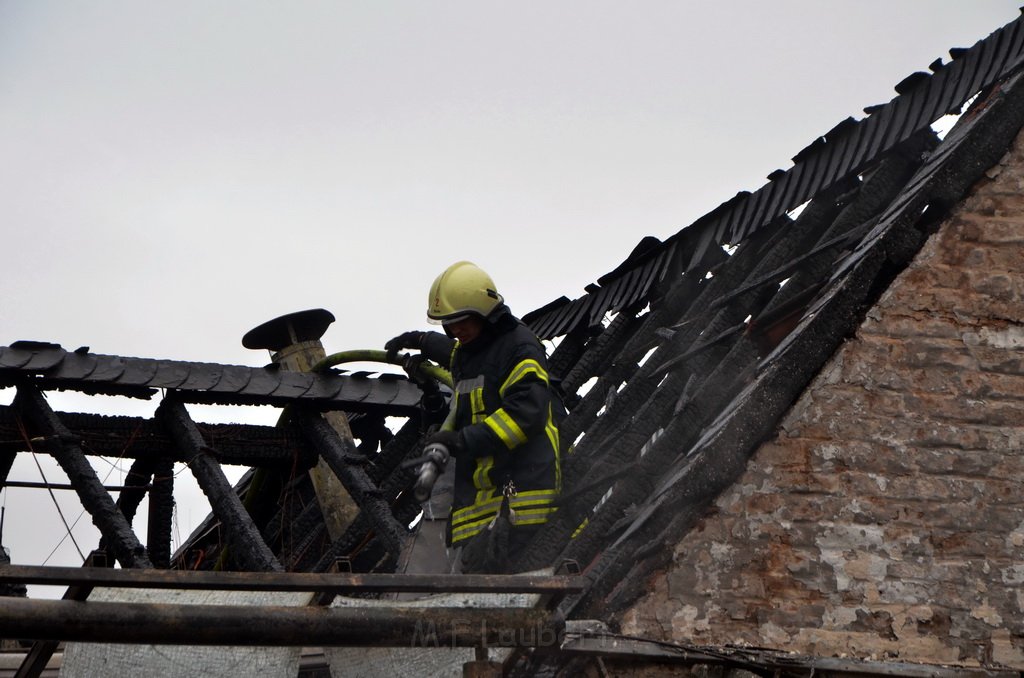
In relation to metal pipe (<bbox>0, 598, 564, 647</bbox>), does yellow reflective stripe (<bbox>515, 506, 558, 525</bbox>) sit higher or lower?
higher

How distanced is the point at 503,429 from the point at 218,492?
3426 millimetres

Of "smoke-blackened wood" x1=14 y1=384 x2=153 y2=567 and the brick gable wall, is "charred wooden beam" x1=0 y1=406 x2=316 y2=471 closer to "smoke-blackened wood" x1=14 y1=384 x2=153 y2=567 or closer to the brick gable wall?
"smoke-blackened wood" x1=14 y1=384 x2=153 y2=567

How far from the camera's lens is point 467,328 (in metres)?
7.63

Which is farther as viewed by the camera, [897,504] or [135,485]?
[135,485]

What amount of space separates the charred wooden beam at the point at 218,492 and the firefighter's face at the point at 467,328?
2392 millimetres

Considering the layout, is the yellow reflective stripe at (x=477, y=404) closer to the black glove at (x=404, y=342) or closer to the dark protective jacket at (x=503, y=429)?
the dark protective jacket at (x=503, y=429)

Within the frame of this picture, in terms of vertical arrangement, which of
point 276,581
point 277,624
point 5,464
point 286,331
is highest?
point 286,331

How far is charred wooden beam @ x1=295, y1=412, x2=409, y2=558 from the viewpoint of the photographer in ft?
30.4

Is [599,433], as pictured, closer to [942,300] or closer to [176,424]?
[942,300]

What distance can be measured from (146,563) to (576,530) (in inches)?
139

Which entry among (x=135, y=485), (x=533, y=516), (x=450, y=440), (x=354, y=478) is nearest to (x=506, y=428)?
(x=450, y=440)

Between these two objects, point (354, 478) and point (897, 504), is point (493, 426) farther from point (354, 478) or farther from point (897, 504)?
point (354, 478)

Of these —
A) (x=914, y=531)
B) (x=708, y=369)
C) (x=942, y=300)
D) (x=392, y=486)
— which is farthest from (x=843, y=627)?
(x=392, y=486)

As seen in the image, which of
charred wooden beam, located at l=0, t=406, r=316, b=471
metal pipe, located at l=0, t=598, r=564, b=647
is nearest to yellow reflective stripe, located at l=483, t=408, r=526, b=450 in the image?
metal pipe, located at l=0, t=598, r=564, b=647
